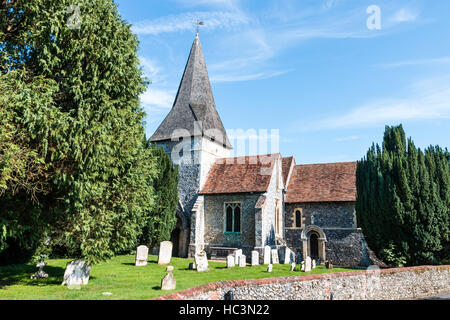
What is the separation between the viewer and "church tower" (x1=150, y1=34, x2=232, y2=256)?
24.9 metres

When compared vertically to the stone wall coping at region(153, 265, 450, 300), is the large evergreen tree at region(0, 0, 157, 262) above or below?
above

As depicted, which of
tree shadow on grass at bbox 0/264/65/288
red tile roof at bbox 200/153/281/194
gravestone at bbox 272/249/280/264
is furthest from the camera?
red tile roof at bbox 200/153/281/194

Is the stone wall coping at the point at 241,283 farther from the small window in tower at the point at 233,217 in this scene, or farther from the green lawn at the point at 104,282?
the small window in tower at the point at 233,217

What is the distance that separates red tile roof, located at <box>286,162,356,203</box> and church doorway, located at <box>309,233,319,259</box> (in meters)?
2.69

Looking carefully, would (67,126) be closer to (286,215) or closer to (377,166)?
(377,166)

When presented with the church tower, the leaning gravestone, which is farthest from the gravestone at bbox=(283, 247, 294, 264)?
the leaning gravestone

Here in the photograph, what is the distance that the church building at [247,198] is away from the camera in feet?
74.0

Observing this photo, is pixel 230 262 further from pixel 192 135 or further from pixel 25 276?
pixel 192 135

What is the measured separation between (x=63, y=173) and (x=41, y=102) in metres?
2.01

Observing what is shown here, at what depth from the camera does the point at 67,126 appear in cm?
898

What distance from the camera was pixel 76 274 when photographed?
10.7 m

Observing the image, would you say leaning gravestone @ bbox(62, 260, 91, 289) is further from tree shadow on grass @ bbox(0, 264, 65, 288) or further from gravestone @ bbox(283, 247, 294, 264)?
gravestone @ bbox(283, 247, 294, 264)

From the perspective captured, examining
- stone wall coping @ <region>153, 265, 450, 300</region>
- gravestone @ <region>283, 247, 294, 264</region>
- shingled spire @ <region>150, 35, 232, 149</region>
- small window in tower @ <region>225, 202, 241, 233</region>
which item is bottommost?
gravestone @ <region>283, 247, 294, 264</region>
